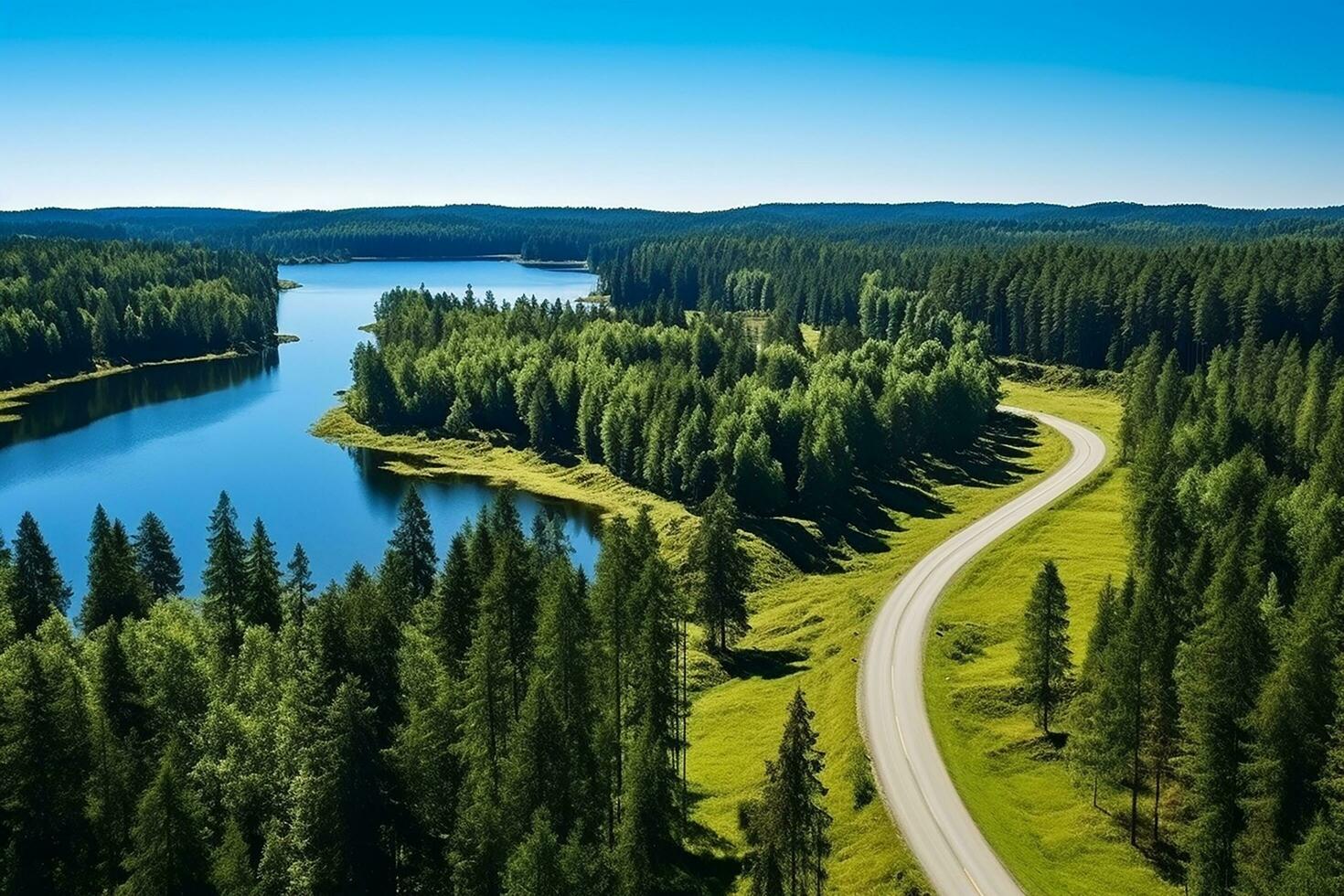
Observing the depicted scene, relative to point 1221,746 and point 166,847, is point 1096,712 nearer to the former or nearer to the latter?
point 1221,746

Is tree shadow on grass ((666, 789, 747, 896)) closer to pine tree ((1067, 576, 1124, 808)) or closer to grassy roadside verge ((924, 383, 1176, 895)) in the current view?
Answer: grassy roadside verge ((924, 383, 1176, 895))

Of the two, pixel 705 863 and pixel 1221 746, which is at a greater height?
pixel 1221 746

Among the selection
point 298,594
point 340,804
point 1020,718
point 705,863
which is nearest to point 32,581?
point 298,594

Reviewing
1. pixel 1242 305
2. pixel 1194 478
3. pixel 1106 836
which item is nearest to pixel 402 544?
pixel 1106 836

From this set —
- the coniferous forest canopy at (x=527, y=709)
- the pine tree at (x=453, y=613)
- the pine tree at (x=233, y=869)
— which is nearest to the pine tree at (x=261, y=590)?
the coniferous forest canopy at (x=527, y=709)

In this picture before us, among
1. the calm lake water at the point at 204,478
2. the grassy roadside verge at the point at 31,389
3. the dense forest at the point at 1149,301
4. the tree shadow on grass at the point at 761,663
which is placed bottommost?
the tree shadow on grass at the point at 761,663

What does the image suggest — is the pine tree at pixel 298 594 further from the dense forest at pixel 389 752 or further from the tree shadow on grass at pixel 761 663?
the tree shadow on grass at pixel 761 663
